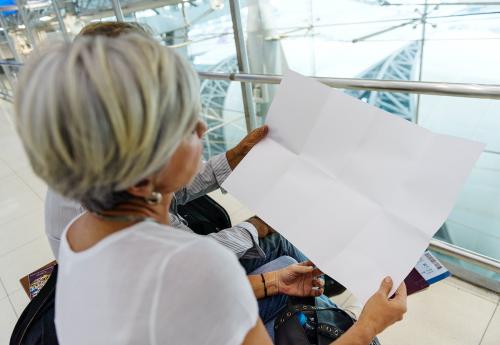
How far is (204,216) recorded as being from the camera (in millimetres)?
1234

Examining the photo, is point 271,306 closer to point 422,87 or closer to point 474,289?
point 422,87

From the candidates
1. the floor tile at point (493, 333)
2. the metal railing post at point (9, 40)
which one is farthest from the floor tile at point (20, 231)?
the metal railing post at point (9, 40)

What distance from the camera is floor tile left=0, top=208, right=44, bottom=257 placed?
7.26ft

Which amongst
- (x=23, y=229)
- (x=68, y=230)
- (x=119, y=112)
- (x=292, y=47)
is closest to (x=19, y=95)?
(x=119, y=112)

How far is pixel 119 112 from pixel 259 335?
0.41 meters

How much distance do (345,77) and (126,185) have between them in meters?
0.91

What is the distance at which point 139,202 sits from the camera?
1.76 feet

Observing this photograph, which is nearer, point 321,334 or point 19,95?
point 19,95

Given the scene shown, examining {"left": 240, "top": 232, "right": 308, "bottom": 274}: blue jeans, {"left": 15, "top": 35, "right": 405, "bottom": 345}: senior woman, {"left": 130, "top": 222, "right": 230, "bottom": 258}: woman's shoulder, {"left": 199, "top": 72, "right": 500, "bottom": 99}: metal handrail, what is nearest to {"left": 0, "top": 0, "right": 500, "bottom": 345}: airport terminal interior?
{"left": 199, "top": 72, "right": 500, "bottom": 99}: metal handrail

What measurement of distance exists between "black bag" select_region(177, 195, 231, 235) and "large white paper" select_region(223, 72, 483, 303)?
37 centimetres

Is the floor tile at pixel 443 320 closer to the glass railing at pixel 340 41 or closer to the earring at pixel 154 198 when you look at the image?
the earring at pixel 154 198

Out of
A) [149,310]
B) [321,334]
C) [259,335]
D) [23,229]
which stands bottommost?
[23,229]

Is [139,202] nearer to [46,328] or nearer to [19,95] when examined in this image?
[19,95]

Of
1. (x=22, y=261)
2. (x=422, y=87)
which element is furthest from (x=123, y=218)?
(x=22, y=261)
